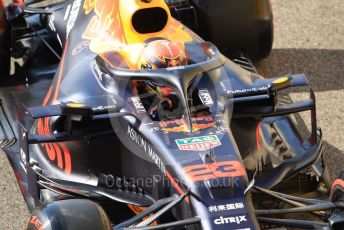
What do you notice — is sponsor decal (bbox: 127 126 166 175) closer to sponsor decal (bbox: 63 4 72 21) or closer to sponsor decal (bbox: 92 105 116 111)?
sponsor decal (bbox: 92 105 116 111)

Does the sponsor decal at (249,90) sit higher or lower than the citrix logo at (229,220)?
higher

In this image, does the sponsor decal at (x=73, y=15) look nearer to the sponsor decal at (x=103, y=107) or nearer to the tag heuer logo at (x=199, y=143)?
the sponsor decal at (x=103, y=107)

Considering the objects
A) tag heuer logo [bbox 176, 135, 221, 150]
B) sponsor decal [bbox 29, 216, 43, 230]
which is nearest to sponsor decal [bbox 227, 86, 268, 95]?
tag heuer logo [bbox 176, 135, 221, 150]

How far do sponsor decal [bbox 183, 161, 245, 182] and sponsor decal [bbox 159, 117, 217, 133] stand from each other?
1.05 ft

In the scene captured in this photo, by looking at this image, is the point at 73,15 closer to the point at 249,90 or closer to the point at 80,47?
the point at 80,47

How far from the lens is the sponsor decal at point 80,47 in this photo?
5805mm

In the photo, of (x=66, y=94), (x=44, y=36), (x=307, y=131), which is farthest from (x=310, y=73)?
(x=66, y=94)

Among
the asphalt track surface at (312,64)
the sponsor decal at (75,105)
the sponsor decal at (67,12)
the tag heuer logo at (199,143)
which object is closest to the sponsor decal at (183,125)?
the tag heuer logo at (199,143)

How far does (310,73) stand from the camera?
7.58 metres

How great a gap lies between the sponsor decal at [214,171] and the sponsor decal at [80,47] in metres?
1.60

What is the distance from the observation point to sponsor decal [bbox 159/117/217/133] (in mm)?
4797

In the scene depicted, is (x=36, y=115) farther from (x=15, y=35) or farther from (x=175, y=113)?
(x=15, y=35)

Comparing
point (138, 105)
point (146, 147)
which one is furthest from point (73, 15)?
point (146, 147)

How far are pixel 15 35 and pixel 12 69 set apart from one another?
2.16ft
